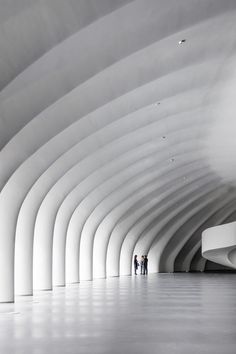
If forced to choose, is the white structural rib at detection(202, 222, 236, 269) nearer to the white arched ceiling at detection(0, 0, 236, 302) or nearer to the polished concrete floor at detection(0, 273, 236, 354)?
the white arched ceiling at detection(0, 0, 236, 302)

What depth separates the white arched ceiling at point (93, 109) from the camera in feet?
45.1

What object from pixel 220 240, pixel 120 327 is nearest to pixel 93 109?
pixel 120 327

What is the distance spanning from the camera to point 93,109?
1895 cm

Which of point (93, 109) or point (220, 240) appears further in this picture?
point (220, 240)

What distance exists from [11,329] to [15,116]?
6.10m

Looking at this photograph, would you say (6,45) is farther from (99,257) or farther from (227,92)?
(99,257)

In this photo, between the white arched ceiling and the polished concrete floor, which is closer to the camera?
the polished concrete floor

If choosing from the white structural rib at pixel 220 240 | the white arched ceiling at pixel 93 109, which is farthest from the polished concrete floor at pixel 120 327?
the white structural rib at pixel 220 240

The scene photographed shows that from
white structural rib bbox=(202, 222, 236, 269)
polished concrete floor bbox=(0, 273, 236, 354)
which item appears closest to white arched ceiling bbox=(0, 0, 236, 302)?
white structural rib bbox=(202, 222, 236, 269)

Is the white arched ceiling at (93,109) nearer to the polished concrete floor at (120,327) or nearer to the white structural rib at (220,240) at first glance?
the white structural rib at (220,240)

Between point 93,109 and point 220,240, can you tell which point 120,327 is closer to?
point 93,109

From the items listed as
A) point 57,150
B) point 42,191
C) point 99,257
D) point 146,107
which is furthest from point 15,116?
point 99,257

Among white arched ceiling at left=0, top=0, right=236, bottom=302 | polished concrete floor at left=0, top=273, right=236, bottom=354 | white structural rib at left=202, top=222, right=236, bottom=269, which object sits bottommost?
polished concrete floor at left=0, top=273, right=236, bottom=354

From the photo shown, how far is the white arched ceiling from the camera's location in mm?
13734
